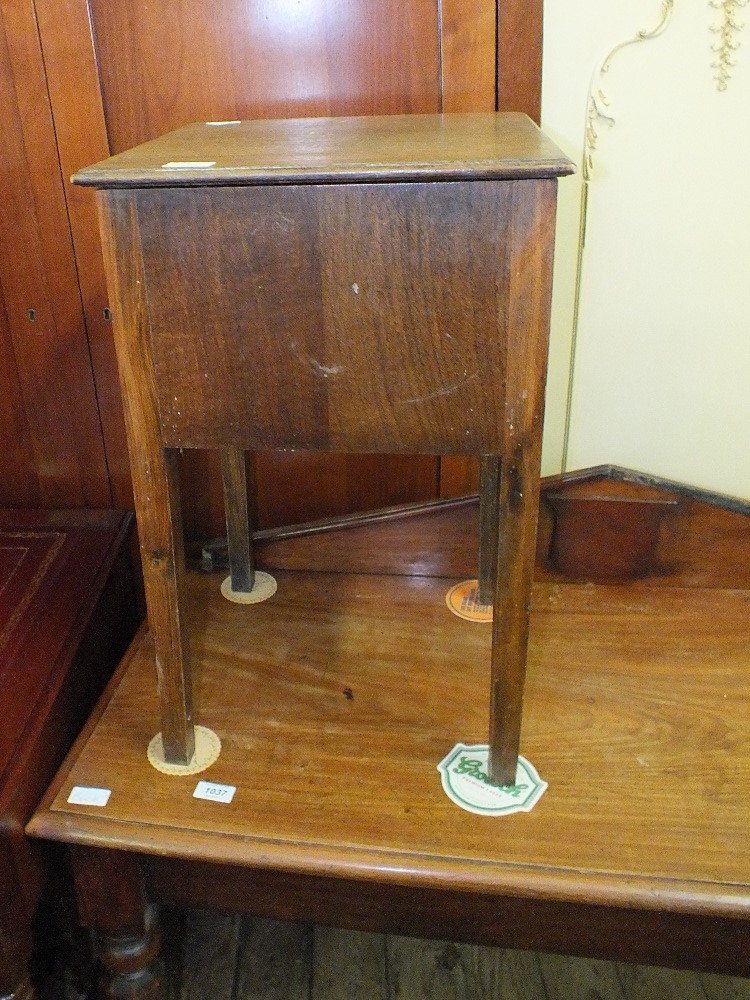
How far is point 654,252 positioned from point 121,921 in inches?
41.6

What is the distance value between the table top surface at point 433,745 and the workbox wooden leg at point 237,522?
2.0 inches

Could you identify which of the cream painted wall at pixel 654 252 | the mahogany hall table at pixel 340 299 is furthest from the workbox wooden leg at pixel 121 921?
the cream painted wall at pixel 654 252

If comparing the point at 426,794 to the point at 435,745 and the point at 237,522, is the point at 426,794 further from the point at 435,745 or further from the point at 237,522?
the point at 237,522

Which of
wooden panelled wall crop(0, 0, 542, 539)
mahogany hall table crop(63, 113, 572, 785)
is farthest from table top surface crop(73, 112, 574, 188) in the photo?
wooden panelled wall crop(0, 0, 542, 539)

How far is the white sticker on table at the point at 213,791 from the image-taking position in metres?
0.96

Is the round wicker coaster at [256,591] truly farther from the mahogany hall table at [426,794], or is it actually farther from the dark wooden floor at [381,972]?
the dark wooden floor at [381,972]

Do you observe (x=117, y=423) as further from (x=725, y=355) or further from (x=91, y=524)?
(x=725, y=355)

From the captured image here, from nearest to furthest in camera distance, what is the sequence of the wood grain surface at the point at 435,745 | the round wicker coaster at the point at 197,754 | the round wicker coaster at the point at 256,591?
the wood grain surface at the point at 435,745, the round wicker coaster at the point at 197,754, the round wicker coaster at the point at 256,591

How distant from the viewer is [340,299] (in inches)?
30.0

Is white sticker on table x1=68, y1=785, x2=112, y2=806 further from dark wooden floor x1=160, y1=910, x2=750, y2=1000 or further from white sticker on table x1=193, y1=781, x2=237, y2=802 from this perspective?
dark wooden floor x1=160, y1=910, x2=750, y2=1000

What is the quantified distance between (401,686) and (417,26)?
0.83 metres

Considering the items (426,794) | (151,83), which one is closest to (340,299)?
(426,794)

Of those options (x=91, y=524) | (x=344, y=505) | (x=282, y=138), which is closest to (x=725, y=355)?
(x=344, y=505)

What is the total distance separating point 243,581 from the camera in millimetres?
1327
